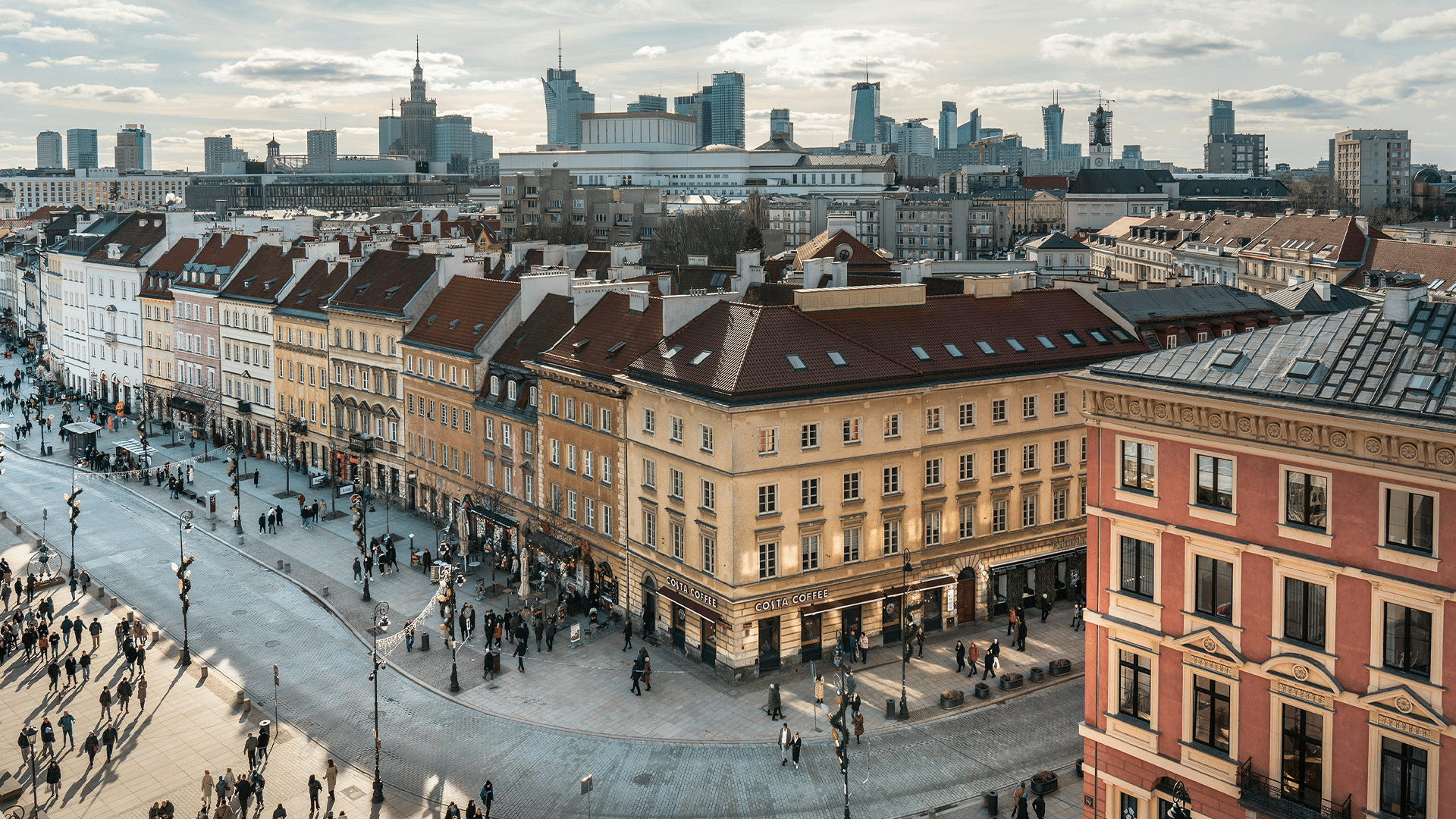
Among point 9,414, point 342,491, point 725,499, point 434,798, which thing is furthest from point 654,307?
point 9,414

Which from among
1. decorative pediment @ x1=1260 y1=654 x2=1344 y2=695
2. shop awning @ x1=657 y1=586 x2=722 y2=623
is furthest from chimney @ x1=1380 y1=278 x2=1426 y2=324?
shop awning @ x1=657 y1=586 x2=722 y2=623

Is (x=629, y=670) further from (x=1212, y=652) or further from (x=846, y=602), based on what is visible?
(x=1212, y=652)

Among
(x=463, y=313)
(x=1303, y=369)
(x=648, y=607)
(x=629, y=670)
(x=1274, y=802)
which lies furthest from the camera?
(x=463, y=313)

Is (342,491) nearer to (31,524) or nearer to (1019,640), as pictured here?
(31,524)

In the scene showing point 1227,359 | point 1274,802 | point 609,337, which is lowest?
point 1274,802

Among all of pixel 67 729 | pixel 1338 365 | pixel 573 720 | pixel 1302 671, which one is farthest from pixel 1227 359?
pixel 67 729

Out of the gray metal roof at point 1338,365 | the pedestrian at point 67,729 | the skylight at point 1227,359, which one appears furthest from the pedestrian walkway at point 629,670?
the skylight at point 1227,359

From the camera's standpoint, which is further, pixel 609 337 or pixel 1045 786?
pixel 609 337
